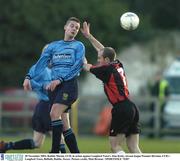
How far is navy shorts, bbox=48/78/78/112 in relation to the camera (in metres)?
15.3

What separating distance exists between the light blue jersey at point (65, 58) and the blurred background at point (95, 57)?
4688mm

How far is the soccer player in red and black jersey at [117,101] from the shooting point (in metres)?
15.1

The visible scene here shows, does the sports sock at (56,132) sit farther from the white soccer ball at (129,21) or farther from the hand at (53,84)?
the white soccer ball at (129,21)

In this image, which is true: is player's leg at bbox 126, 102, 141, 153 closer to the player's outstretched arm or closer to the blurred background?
the player's outstretched arm

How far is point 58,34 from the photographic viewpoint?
39.6 meters

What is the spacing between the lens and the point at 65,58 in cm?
1548

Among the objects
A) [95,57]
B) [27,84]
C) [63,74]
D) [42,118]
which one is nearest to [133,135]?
[63,74]

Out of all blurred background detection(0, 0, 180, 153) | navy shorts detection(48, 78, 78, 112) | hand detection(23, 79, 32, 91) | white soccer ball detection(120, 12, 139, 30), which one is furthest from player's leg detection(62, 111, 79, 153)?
blurred background detection(0, 0, 180, 153)

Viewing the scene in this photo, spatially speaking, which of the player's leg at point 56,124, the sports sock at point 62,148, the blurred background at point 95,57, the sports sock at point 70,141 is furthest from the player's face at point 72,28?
the blurred background at point 95,57

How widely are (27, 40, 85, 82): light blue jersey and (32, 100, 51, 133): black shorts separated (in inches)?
32.9

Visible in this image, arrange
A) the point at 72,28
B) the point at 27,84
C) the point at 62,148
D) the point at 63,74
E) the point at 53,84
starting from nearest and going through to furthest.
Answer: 1. the point at 53,84
2. the point at 63,74
3. the point at 72,28
4. the point at 27,84
5. the point at 62,148

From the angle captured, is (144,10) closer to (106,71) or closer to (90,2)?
(90,2)

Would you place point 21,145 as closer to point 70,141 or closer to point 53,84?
point 70,141

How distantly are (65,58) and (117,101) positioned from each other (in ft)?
3.76
